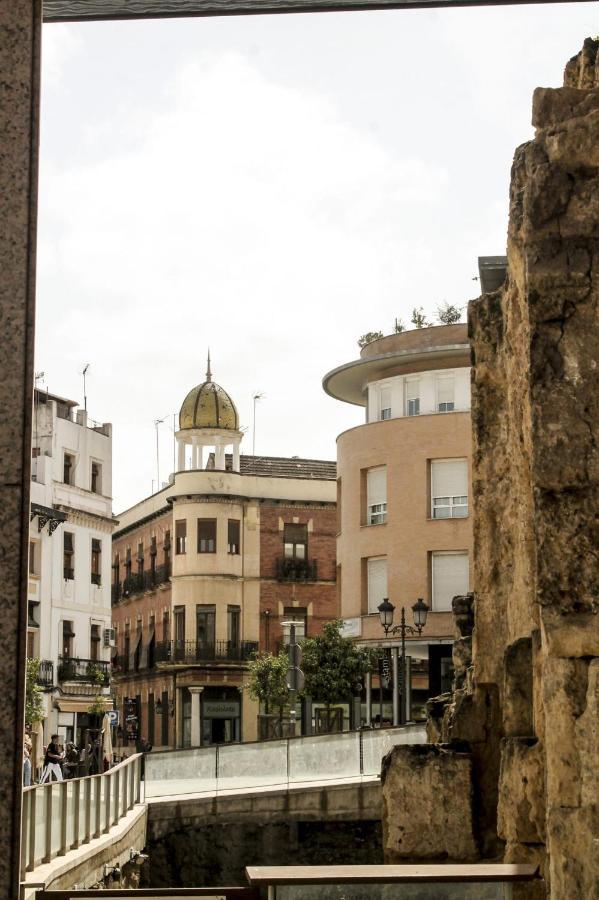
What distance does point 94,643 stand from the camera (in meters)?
59.9

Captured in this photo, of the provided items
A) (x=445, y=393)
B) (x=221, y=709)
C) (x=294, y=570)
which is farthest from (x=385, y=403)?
(x=221, y=709)

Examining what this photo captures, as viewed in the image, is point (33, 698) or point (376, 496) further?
point (33, 698)

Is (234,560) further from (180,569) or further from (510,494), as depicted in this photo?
(510,494)

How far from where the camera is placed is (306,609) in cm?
6762

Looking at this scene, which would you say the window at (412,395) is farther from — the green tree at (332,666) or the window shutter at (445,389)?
the green tree at (332,666)

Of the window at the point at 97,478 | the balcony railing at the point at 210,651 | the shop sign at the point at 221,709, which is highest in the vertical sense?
the window at the point at 97,478

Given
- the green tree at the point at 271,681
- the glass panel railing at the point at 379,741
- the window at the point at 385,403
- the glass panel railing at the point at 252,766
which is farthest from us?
the green tree at the point at 271,681

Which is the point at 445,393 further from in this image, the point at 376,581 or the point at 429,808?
the point at 429,808

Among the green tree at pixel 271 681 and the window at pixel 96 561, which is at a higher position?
the window at pixel 96 561

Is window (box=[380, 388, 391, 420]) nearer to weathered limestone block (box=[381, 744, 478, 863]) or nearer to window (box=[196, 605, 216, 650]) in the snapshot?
window (box=[196, 605, 216, 650])

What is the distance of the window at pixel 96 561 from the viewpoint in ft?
200

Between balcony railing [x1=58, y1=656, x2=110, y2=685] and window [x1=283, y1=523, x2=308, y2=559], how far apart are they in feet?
38.4

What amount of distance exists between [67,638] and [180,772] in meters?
29.2

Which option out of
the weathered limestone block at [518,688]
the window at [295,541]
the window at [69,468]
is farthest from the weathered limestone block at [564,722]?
the window at [295,541]
